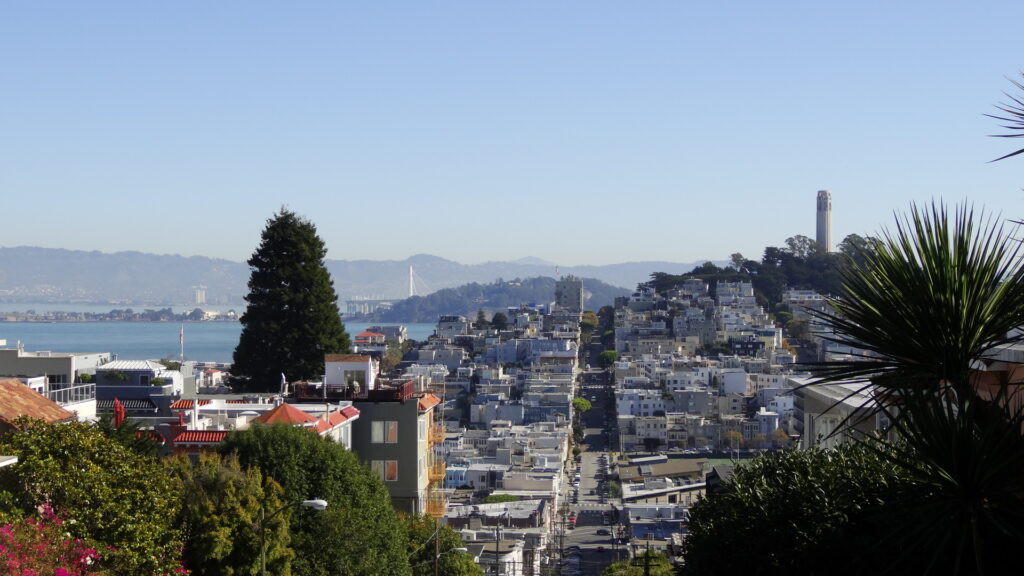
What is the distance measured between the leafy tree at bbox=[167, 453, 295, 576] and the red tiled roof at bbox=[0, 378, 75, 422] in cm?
132

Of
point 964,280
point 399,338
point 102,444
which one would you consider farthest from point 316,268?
point 399,338

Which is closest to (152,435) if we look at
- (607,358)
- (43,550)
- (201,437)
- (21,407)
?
(201,437)

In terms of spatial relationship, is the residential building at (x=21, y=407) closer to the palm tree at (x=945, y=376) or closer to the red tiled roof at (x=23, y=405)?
the red tiled roof at (x=23, y=405)

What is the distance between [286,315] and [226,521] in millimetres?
11737

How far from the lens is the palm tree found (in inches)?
242

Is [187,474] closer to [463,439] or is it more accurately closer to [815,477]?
[815,477]

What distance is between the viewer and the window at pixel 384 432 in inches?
774

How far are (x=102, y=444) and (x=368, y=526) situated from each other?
5.78 meters

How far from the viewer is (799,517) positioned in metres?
10.6

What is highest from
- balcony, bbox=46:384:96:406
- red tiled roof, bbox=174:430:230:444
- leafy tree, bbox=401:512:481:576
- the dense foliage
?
the dense foliage

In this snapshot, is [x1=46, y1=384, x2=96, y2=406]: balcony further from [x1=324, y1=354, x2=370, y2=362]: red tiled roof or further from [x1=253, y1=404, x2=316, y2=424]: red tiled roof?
[x1=324, y1=354, x2=370, y2=362]: red tiled roof

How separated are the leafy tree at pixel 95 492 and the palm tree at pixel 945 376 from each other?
5785 millimetres

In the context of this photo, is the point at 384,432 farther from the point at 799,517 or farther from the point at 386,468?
the point at 799,517

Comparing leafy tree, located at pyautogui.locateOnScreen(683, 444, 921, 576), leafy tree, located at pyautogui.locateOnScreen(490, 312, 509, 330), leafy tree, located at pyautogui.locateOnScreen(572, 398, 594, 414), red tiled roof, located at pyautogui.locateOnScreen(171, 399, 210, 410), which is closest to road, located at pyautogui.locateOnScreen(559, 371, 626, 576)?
leafy tree, located at pyautogui.locateOnScreen(572, 398, 594, 414)
